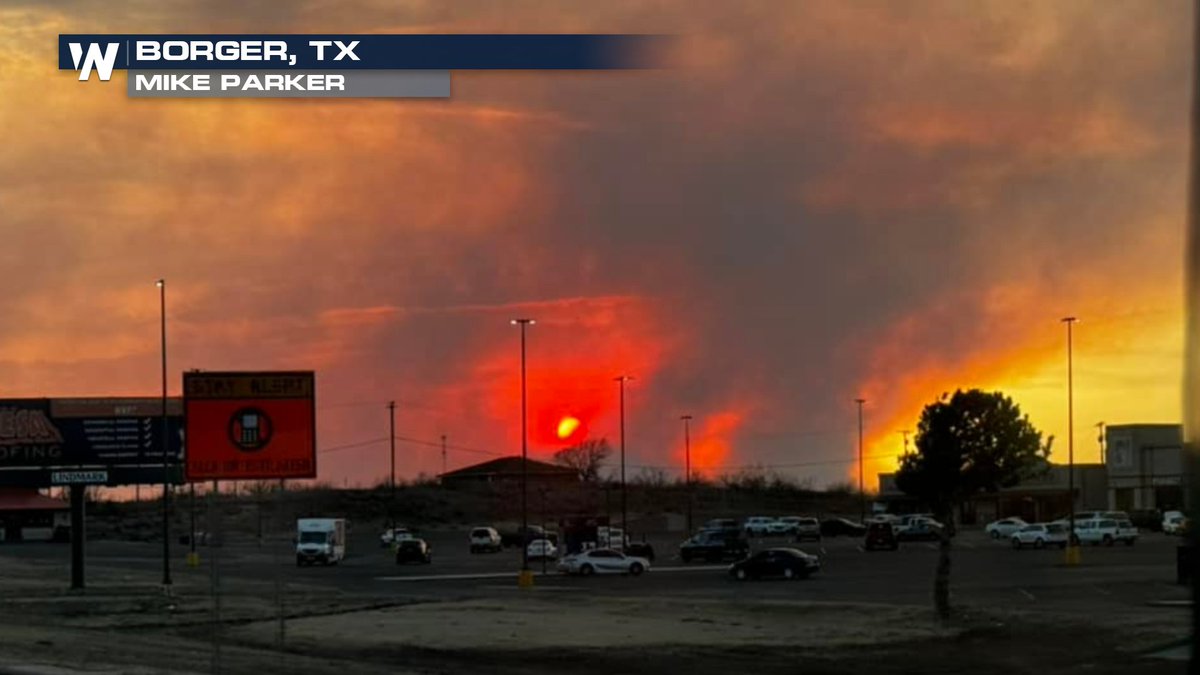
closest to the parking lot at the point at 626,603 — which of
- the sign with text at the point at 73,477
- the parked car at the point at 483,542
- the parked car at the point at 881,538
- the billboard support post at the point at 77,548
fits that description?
the billboard support post at the point at 77,548

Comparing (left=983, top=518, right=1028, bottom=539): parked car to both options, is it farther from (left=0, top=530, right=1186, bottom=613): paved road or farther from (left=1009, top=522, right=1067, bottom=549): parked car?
(left=1009, top=522, right=1067, bottom=549): parked car

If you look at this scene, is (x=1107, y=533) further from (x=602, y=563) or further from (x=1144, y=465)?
(x=1144, y=465)

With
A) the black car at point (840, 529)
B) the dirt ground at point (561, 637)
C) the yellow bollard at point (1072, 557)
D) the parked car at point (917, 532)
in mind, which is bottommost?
the black car at point (840, 529)

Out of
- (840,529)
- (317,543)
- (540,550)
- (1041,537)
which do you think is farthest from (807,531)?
(317,543)

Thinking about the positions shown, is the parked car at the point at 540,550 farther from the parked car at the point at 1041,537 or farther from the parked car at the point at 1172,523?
the parked car at the point at 1172,523

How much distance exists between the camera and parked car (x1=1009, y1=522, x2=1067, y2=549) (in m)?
92.9

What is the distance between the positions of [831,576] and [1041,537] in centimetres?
2979

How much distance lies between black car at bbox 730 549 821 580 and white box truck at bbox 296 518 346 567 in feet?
108

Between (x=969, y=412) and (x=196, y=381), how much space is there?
2959cm

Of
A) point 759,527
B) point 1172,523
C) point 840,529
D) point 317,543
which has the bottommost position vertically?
point 840,529

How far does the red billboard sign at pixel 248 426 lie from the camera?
19.4 m

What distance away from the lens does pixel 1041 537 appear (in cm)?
9288

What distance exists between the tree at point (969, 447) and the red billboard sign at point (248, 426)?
27.7 meters

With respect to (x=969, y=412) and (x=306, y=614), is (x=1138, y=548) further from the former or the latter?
(x=306, y=614)
